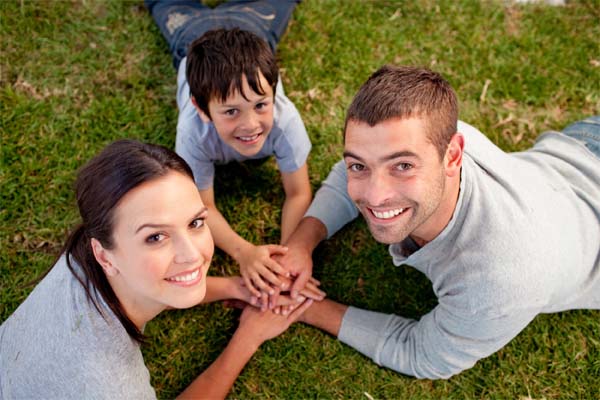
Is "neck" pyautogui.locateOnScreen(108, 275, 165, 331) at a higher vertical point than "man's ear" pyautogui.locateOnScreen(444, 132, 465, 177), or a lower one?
lower

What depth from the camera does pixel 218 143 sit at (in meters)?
3.43

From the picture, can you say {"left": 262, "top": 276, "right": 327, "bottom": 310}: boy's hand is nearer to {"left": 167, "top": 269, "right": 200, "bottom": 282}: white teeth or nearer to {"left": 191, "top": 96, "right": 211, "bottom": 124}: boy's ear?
{"left": 167, "top": 269, "right": 200, "bottom": 282}: white teeth

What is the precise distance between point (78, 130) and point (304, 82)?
1.79 m

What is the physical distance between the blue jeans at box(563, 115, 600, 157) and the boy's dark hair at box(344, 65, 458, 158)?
110cm

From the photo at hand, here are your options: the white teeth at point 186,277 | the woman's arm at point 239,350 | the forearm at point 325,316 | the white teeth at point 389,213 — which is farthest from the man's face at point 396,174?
the woman's arm at point 239,350

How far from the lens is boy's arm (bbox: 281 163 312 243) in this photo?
11.7ft

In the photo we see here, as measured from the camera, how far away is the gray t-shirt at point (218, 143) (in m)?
3.34

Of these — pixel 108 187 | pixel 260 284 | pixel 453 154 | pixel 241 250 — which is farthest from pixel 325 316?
pixel 108 187

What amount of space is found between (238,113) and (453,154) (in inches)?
49.8

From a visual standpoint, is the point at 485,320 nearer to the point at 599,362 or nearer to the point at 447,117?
the point at 447,117

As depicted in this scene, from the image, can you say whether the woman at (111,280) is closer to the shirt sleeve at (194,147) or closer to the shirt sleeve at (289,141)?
the shirt sleeve at (194,147)

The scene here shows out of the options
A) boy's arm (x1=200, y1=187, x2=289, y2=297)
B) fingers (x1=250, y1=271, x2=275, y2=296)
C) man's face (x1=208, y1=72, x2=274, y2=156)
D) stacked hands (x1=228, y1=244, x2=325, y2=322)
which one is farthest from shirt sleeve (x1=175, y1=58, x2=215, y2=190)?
fingers (x1=250, y1=271, x2=275, y2=296)

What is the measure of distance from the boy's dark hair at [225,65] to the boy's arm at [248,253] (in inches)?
28.7

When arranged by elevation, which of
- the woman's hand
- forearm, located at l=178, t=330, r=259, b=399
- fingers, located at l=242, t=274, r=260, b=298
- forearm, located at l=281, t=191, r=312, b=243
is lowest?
forearm, located at l=178, t=330, r=259, b=399
